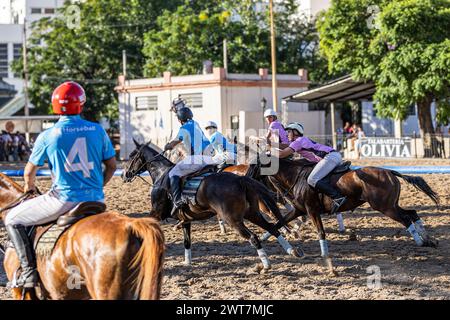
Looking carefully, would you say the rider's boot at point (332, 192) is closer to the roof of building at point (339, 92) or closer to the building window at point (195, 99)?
the roof of building at point (339, 92)

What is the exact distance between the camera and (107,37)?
173ft

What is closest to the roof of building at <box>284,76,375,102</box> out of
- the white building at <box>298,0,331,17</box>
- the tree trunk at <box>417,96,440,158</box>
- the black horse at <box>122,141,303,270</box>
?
the tree trunk at <box>417,96,440,158</box>

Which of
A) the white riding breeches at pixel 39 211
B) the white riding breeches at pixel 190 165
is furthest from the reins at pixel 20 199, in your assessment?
the white riding breeches at pixel 190 165

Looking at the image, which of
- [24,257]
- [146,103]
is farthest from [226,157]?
[146,103]

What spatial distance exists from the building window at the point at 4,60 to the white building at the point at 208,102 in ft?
82.3

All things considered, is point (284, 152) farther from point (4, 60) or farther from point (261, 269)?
point (4, 60)

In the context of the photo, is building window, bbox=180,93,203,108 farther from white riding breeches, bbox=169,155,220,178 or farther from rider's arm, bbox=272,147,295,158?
white riding breeches, bbox=169,155,220,178

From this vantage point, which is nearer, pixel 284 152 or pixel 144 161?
pixel 284 152

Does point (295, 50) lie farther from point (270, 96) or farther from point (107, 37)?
point (107, 37)

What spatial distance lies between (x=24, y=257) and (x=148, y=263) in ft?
4.68

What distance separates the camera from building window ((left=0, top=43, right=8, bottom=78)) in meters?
69.4

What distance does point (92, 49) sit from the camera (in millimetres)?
53406

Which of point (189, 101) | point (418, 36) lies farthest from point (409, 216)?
point (189, 101)

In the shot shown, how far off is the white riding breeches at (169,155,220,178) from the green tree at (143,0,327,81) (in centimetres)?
3971
